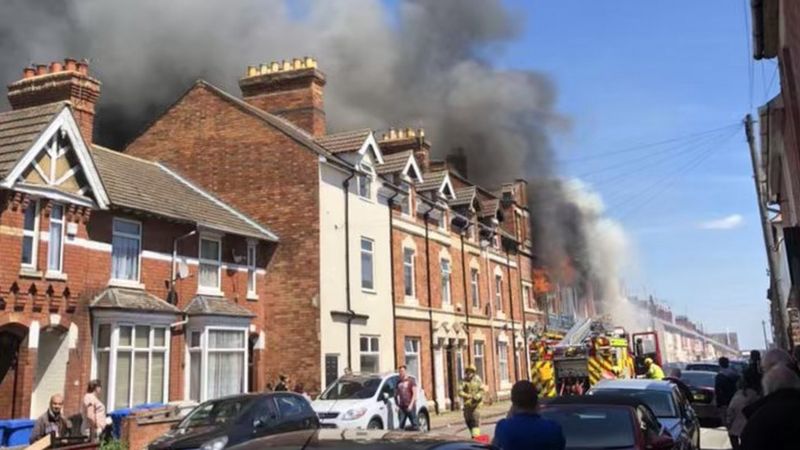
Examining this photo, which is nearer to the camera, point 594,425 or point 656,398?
point 594,425

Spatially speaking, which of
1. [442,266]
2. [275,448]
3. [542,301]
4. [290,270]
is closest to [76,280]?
[290,270]

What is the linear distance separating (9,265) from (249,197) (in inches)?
374

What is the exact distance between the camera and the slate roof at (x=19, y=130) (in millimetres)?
14336

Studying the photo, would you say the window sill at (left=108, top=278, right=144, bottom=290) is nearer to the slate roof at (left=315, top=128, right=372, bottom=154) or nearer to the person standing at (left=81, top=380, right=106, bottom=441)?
the person standing at (left=81, top=380, right=106, bottom=441)

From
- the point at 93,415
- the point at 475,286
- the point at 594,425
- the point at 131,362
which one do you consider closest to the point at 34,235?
the point at 131,362

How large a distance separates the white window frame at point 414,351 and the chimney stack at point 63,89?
13.1m

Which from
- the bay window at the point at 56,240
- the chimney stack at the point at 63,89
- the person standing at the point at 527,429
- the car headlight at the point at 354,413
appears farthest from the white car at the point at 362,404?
the person standing at the point at 527,429

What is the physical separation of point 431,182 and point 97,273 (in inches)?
643

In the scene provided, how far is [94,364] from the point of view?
15438 millimetres

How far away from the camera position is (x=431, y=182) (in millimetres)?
29703

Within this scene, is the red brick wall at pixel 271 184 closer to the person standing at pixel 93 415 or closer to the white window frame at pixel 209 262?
the white window frame at pixel 209 262

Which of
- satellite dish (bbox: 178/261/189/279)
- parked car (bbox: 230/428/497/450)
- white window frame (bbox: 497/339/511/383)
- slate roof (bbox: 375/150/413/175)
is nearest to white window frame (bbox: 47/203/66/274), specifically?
satellite dish (bbox: 178/261/189/279)

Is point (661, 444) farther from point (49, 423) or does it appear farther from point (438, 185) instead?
point (438, 185)

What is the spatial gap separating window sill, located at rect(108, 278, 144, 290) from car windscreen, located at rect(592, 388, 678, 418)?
11.3 metres
